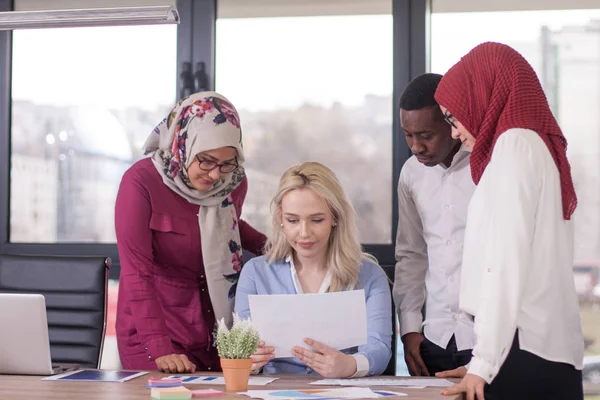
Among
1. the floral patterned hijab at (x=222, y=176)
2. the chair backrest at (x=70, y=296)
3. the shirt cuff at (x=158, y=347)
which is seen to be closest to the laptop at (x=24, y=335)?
the shirt cuff at (x=158, y=347)

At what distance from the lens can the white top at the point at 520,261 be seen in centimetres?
170

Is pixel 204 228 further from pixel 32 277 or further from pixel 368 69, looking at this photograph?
pixel 368 69

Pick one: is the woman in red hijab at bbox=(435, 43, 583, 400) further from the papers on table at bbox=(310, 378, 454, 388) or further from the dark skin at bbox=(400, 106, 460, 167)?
the dark skin at bbox=(400, 106, 460, 167)

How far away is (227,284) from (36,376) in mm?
696

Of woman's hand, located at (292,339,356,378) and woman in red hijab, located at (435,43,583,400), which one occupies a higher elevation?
woman in red hijab, located at (435,43,583,400)

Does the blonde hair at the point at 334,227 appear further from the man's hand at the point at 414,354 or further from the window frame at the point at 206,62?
the window frame at the point at 206,62

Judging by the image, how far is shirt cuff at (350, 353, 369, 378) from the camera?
2.21m

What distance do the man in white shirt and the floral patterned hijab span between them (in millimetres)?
563

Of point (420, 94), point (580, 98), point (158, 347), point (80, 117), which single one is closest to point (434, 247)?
point (420, 94)

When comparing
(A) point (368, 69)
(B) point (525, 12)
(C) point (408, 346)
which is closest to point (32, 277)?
(C) point (408, 346)

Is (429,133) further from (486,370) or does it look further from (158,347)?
(158,347)

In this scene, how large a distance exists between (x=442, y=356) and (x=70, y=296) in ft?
4.10

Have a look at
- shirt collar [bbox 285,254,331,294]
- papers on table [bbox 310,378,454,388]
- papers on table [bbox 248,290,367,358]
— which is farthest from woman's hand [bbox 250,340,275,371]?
shirt collar [bbox 285,254,331,294]

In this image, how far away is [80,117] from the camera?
3.60m
